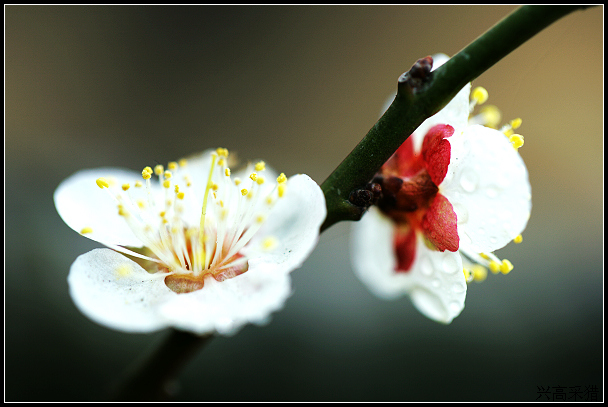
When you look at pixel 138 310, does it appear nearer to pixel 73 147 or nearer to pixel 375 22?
pixel 73 147

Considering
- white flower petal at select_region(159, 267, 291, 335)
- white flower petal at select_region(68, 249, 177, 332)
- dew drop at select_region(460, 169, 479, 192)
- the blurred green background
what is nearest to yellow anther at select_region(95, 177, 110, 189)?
white flower petal at select_region(68, 249, 177, 332)

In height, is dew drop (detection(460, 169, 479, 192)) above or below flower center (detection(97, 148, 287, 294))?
above

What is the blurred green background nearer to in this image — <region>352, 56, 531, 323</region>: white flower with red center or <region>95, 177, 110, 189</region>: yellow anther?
<region>352, 56, 531, 323</region>: white flower with red center

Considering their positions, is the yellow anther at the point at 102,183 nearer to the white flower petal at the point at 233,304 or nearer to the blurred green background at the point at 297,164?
the white flower petal at the point at 233,304

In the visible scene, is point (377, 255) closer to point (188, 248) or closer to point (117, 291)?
point (188, 248)

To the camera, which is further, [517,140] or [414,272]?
[414,272]

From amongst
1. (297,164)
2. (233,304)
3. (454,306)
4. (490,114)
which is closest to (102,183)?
(233,304)

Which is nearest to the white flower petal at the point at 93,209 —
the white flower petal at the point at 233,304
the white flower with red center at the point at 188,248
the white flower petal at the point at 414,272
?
the white flower with red center at the point at 188,248
